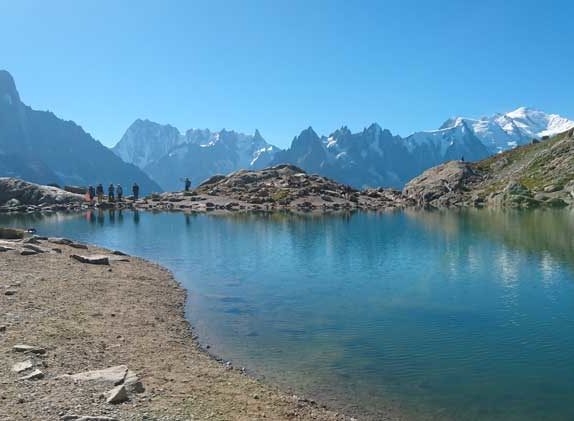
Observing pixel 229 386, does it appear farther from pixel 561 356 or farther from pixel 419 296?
pixel 419 296

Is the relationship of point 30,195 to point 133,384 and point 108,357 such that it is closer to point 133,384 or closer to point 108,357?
point 108,357

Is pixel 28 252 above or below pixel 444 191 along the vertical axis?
below

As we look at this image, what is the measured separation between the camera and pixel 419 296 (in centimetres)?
4231

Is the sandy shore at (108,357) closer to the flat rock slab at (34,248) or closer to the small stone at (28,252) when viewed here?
the small stone at (28,252)

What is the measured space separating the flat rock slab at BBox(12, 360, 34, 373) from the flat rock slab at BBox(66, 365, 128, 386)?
1.83 metres

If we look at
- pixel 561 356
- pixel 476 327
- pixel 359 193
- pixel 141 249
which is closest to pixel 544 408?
pixel 561 356

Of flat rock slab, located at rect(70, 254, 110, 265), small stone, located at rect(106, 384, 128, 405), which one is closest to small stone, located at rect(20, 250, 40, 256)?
flat rock slab, located at rect(70, 254, 110, 265)

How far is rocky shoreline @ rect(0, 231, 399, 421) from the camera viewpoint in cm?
1692

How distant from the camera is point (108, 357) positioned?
75.0ft

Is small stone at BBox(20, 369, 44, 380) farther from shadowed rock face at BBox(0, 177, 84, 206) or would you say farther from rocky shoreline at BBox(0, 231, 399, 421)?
shadowed rock face at BBox(0, 177, 84, 206)

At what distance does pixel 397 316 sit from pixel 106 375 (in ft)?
73.9

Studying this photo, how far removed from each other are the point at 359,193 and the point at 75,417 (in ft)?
606

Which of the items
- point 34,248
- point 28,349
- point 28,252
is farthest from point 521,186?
point 28,349

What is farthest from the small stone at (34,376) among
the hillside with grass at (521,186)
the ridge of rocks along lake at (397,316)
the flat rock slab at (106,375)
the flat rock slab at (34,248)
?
the hillside with grass at (521,186)
